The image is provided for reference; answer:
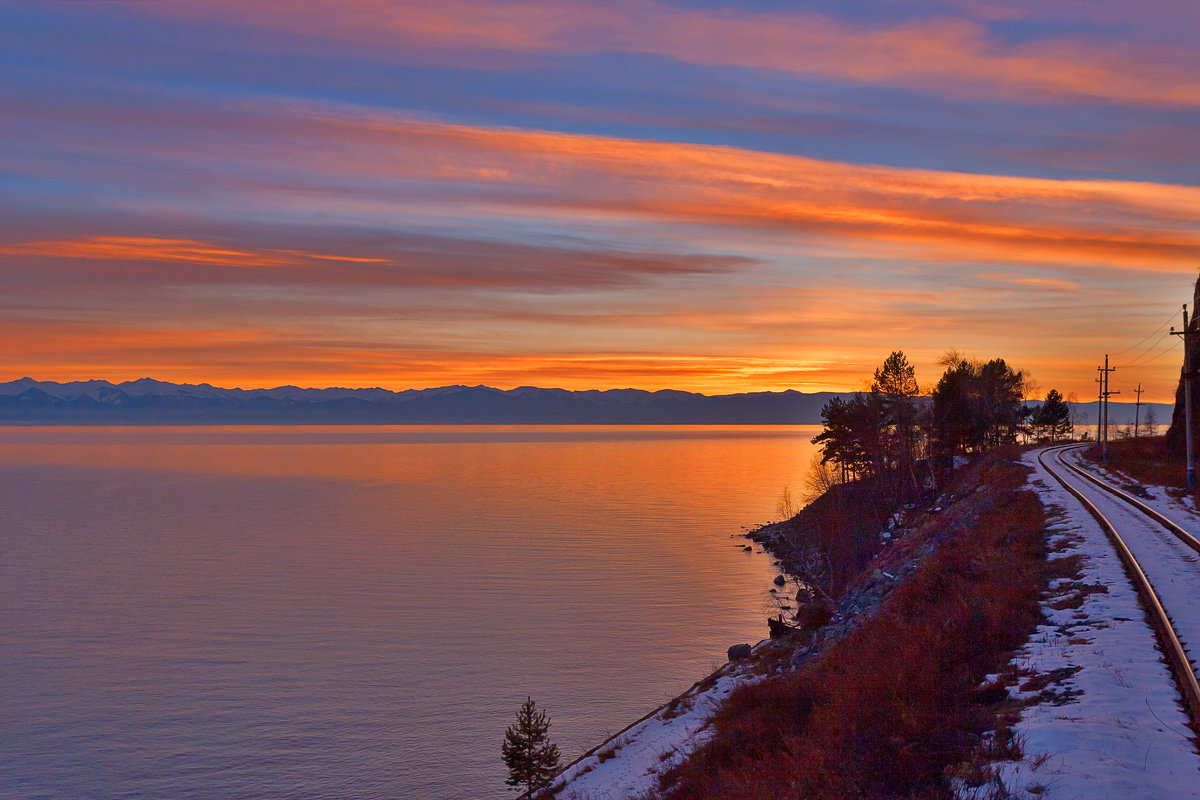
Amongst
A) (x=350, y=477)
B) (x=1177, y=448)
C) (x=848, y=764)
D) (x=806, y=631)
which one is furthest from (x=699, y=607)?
(x=350, y=477)

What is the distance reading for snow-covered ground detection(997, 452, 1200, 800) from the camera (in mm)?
9555

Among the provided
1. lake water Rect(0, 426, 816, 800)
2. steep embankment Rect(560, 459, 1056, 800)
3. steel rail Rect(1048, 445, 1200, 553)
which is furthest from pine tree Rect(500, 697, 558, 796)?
steel rail Rect(1048, 445, 1200, 553)

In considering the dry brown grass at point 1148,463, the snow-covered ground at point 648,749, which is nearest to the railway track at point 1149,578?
the dry brown grass at point 1148,463

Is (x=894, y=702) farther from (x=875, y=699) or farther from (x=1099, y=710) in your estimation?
(x=1099, y=710)

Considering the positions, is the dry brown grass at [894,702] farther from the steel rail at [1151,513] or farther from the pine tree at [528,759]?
the pine tree at [528,759]

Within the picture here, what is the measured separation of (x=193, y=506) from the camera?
114750 mm

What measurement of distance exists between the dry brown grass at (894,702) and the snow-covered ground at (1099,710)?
693mm

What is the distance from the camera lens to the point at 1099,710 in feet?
37.7

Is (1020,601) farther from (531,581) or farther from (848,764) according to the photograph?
(531,581)

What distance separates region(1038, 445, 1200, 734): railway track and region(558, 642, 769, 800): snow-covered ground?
1039 centimetres

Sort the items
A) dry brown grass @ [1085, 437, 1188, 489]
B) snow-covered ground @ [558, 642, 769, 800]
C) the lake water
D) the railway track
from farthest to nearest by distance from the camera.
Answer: dry brown grass @ [1085, 437, 1188, 489]
the lake water
snow-covered ground @ [558, 642, 769, 800]
the railway track

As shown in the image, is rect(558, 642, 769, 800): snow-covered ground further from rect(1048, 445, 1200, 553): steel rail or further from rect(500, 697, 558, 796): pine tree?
rect(1048, 445, 1200, 553): steel rail

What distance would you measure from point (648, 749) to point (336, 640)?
27721 millimetres

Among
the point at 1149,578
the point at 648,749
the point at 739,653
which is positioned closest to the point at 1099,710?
the point at 1149,578
